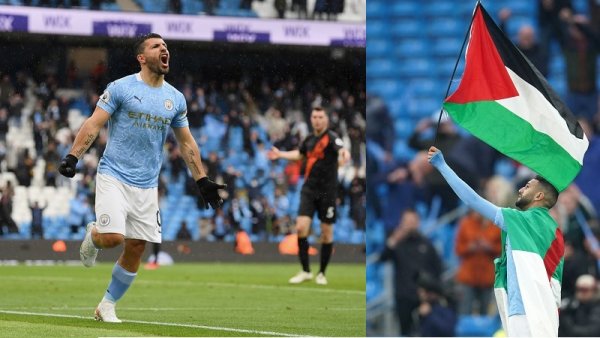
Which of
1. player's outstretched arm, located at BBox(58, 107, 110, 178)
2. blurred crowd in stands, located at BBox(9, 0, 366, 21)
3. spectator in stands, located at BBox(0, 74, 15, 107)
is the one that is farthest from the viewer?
blurred crowd in stands, located at BBox(9, 0, 366, 21)

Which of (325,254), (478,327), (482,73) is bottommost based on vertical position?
(478,327)

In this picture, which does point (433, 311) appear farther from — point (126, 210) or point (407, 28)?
point (126, 210)

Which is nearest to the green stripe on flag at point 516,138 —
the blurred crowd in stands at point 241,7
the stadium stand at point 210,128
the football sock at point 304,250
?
the football sock at point 304,250

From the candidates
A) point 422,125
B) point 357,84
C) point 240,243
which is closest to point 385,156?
point 422,125

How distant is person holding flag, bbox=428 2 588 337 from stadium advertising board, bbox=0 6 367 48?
11.5m

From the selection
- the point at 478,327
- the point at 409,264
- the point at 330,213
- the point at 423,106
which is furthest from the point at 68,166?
the point at 423,106

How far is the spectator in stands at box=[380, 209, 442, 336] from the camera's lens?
1609 cm

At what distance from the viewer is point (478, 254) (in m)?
16.7

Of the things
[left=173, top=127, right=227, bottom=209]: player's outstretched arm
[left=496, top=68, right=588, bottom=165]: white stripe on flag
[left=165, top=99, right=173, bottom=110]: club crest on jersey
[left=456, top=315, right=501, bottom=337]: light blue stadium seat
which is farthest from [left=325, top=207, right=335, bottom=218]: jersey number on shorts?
[left=496, top=68, right=588, bottom=165]: white stripe on flag

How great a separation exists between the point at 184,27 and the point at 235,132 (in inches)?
91.7

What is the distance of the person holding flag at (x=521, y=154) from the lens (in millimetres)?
6410

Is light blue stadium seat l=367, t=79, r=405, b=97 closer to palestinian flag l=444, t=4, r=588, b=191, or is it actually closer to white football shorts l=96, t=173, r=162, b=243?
white football shorts l=96, t=173, r=162, b=243

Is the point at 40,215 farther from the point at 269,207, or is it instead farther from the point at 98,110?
the point at 98,110

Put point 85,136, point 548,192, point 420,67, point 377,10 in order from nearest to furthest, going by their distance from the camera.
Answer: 1. point 548,192
2. point 85,136
3. point 420,67
4. point 377,10
